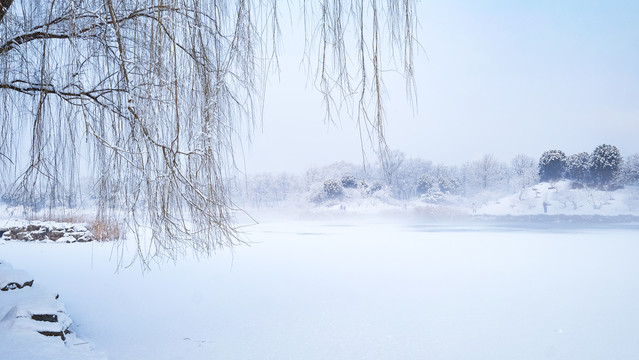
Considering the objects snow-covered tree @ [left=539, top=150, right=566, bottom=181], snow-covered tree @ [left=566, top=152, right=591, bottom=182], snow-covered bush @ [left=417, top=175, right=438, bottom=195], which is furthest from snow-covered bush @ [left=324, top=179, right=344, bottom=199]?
snow-covered tree @ [left=566, top=152, right=591, bottom=182]

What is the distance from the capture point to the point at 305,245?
930cm

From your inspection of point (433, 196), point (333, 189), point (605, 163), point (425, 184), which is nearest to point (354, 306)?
point (605, 163)

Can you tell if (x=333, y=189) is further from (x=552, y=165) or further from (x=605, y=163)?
(x=605, y=163)

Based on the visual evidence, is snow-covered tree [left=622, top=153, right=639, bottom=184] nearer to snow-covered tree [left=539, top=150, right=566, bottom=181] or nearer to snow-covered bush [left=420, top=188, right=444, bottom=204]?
snow-covered tree [left=539, top=150, right=566, bottom=181]

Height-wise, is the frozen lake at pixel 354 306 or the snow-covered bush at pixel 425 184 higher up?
the snow-covered bush at pixel 425 184

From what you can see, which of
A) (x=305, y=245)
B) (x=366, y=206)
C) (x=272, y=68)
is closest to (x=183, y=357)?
(x=272, y=68)

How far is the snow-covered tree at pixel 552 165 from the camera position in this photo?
553 inches

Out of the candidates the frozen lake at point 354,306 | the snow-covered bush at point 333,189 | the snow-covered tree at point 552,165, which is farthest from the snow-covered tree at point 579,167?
the snow-covered bush at point 333,189

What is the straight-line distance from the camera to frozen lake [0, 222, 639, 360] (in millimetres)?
2877

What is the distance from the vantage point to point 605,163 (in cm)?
1305

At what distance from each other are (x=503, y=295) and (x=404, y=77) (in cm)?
445

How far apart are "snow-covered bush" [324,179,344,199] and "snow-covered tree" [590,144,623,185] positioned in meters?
7.78

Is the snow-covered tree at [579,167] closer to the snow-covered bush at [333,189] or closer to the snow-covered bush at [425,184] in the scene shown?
the snow-covered bush at [425,184]

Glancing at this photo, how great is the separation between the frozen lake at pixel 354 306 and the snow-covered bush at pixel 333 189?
9.09 metres
